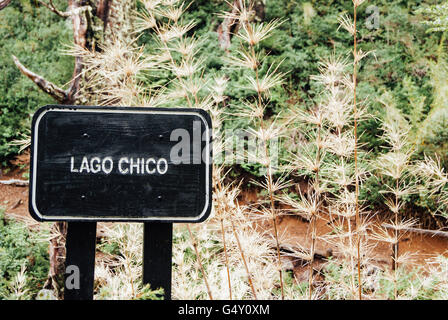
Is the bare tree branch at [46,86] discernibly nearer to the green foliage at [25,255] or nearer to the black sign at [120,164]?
the green foliage at [25,255]

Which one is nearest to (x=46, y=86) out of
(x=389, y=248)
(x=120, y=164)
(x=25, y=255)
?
(x=120, y=164)

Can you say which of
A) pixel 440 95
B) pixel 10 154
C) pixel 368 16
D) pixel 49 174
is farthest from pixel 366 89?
pixel 10 154

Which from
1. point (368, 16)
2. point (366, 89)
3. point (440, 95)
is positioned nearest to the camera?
point (440, 95)

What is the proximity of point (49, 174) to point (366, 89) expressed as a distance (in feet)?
18.7

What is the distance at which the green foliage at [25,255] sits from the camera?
14.2 feet

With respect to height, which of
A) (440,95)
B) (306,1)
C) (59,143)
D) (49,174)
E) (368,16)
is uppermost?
(306,1)

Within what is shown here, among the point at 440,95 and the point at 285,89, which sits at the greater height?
the point at 285,89

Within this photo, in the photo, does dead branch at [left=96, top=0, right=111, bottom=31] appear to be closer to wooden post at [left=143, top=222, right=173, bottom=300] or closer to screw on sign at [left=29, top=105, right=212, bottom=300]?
screw on sign at [left=29, top=105, right=212, bottom=300]

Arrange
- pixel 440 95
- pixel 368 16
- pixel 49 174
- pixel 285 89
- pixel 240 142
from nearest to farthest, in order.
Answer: pixel 49 174 < pixel 440 95 < pixel 240 142 < pixel 285 89 < pixel 368 16

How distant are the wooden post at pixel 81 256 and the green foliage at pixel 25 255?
10.2ft

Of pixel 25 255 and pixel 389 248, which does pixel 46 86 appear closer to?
pixel 25 255

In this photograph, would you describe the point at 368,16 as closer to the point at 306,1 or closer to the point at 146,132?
the point at 306,1

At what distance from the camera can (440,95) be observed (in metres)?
5.17

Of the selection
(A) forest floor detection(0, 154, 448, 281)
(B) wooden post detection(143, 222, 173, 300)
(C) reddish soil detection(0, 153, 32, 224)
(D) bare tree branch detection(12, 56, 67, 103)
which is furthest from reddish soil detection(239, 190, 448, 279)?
(C) reddish soil detection(0, 153, 32, 224)
